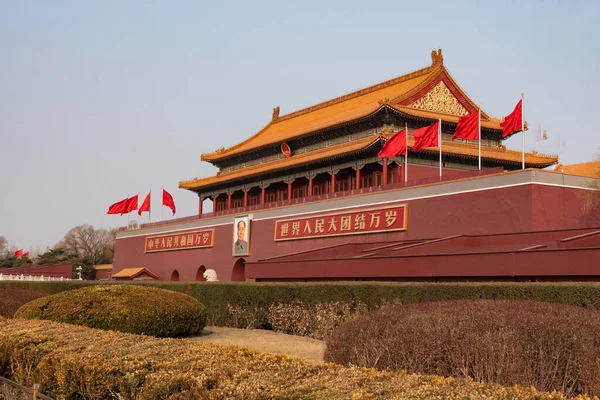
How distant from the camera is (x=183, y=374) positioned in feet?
19.8

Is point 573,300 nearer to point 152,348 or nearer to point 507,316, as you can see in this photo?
point 507,316

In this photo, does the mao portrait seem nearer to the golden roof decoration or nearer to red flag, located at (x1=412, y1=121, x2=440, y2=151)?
the golden roof decoration

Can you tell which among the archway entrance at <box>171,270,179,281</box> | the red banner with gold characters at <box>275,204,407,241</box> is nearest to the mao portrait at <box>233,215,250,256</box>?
the red banner with gold characters at <box>275,204,407,241</box>

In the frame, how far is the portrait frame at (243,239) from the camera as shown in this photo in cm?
3759

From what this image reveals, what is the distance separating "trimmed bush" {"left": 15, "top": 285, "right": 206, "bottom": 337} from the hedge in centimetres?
280

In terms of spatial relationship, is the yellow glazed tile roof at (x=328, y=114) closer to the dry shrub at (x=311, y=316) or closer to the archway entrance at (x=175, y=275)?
the archway entrance at (x=175, y=275)

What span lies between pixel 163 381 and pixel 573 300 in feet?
24.9

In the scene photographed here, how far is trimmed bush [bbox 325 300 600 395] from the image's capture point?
7289 mm

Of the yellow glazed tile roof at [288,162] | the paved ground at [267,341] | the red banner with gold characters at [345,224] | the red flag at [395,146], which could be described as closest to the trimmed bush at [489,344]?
the paved ground at [267,341]

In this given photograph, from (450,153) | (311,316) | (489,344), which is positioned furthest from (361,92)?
(489,344)

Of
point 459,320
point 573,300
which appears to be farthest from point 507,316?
point 573,300

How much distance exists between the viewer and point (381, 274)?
19.8m

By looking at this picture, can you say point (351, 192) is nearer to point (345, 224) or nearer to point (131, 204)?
point (345, 224)

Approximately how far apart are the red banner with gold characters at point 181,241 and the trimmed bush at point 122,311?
1040 inches
